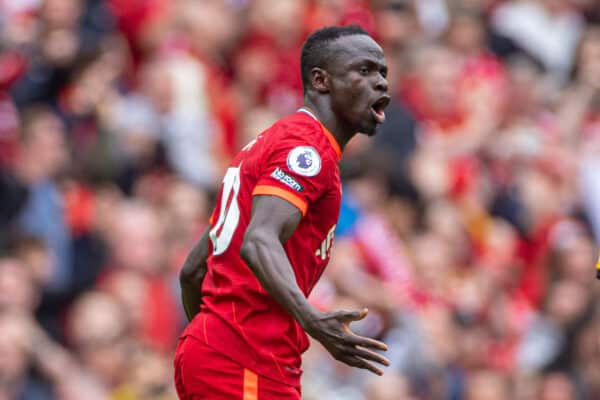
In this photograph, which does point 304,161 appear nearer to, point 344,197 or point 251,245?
point 251,245

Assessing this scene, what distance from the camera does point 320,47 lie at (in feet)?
19.0

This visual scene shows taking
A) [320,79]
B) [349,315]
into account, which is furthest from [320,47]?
[349,315]

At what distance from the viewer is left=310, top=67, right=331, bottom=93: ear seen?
577 cm

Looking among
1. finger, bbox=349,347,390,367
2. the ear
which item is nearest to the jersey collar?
the ear

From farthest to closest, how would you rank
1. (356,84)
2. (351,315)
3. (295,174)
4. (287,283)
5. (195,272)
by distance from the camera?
1. (195,272)
2. (356,84)
3. (295,174)
4. (287,283)
5. (351,315)

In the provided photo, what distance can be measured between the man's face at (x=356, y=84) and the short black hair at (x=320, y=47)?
3 cm

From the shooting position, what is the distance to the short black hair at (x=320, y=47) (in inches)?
227

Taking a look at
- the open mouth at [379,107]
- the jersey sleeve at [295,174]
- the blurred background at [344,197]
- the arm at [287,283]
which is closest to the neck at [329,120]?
the open mouth at [379,107]

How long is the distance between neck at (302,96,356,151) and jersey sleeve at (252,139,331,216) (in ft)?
0.87

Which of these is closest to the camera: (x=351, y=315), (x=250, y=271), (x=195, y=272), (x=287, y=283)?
(x=351, y=315)

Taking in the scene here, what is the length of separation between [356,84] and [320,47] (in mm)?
226

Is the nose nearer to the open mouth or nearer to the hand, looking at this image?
the open mouth

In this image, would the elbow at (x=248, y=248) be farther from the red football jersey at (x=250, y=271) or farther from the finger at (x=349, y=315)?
the finger at (x=349, y=315)

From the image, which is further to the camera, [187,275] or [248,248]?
[187,275]
